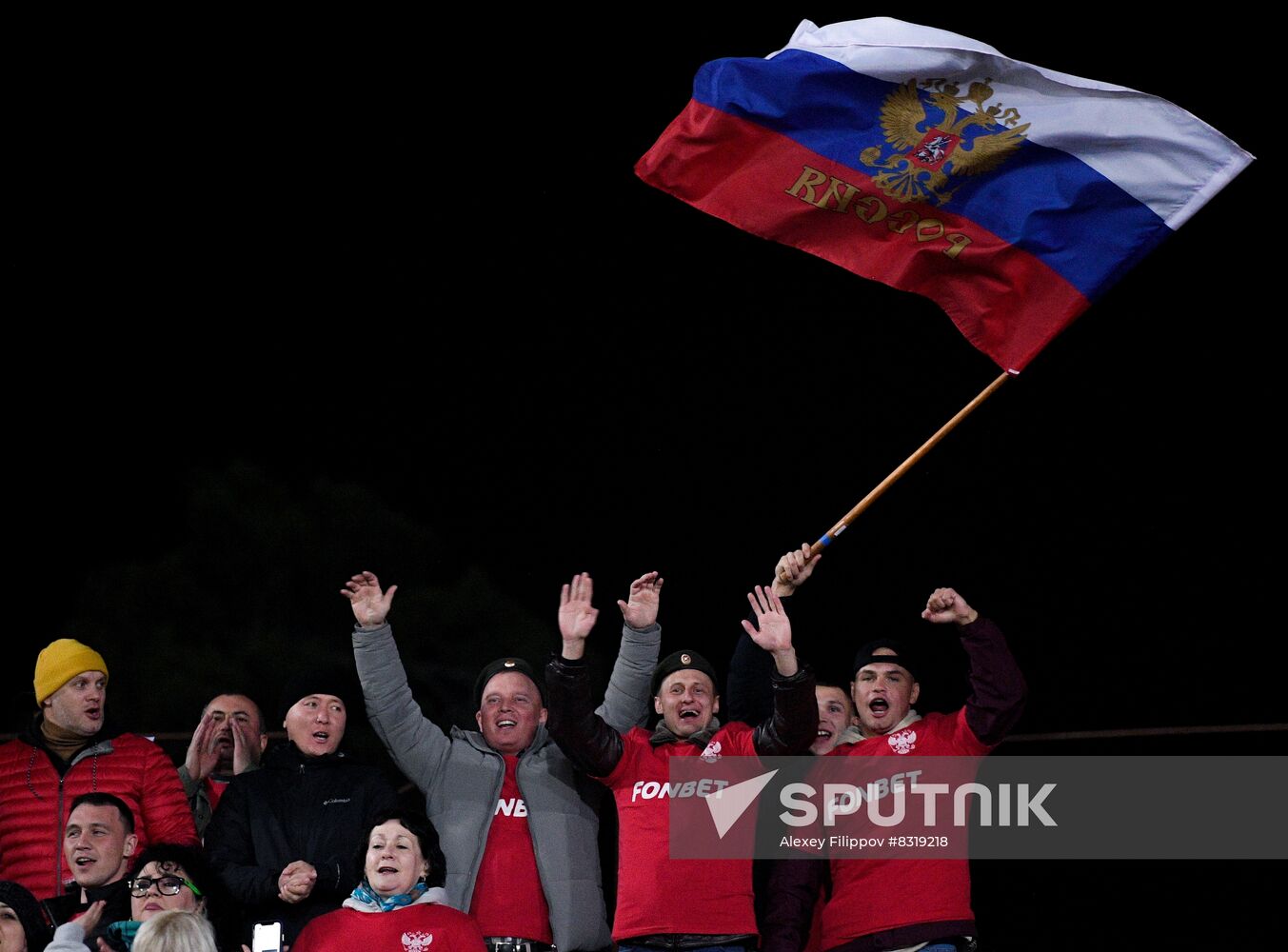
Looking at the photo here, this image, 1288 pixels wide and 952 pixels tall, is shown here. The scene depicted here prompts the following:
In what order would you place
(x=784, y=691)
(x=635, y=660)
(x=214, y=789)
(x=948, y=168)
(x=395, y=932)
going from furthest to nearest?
(x=214, y=789) < (x=948, y=168) < (x=635, y=660) < (x=784, y=691) < (x=395, y=932)

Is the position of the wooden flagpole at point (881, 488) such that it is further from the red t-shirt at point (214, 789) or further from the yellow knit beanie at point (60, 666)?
the yellow knit beanie at point (60, 666)

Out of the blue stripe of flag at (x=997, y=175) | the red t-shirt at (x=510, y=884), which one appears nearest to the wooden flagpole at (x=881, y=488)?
the blue stripe of flag at (x=997, y=175)

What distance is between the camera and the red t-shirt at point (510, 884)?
521 centimetres

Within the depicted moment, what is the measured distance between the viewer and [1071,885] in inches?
285

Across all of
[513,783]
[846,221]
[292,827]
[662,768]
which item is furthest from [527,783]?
[846,221]

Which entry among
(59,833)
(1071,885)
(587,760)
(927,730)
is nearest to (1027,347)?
(927,730)

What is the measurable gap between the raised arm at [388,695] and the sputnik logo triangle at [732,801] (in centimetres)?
90

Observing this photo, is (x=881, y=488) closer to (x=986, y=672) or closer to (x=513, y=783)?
(x=986, y=672)

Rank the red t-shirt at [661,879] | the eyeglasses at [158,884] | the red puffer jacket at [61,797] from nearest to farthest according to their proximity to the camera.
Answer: the eyeglasses at [158,884] → the red t-shirt at [661,879] → the red puffer jacket at [61,797]

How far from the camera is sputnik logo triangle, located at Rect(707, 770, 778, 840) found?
5.16 metres

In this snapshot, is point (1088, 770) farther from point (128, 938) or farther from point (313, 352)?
point (313, 352)

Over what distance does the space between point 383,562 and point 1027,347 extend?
11217 millimetres

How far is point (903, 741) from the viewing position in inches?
211

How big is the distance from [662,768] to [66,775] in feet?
6.13
